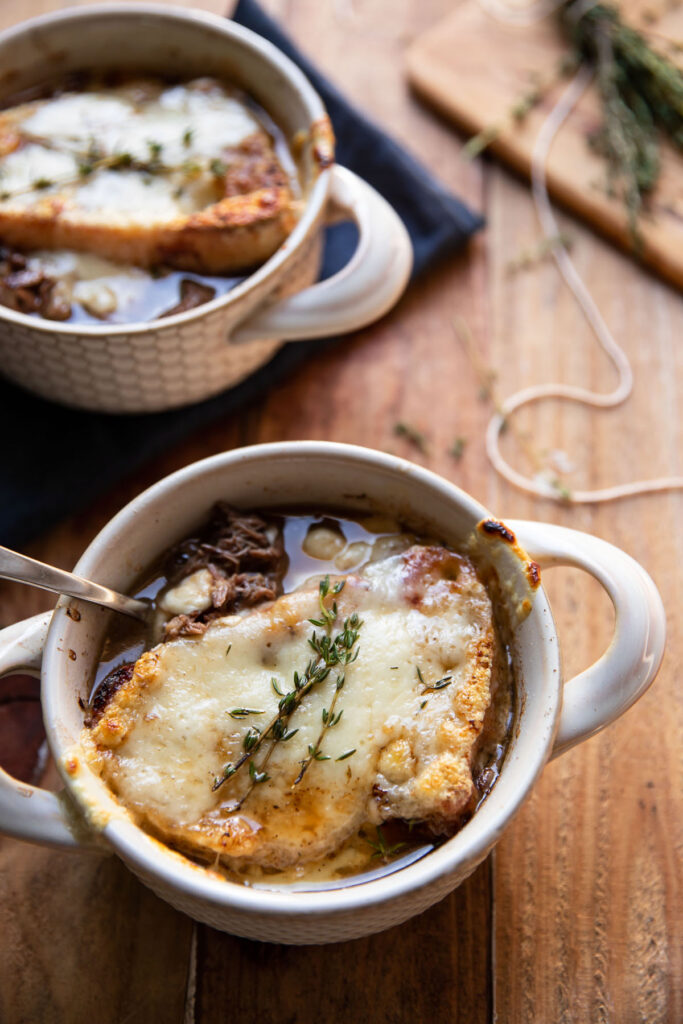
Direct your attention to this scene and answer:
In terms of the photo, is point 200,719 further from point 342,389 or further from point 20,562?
point 342,389

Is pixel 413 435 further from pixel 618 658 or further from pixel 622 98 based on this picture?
pixel 622 98

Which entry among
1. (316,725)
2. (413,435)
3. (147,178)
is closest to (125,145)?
(147,178)

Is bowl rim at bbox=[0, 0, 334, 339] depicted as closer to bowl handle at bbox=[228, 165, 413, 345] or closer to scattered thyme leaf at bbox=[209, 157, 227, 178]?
bowl handle at bbox=[228, 165, 413, 345]

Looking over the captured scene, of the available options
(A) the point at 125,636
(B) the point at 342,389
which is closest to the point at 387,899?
(A) the point at 125,636

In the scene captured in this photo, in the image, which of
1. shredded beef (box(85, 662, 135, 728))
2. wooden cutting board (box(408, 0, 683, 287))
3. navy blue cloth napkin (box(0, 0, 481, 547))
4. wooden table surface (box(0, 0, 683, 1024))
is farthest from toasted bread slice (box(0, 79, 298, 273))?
shredded beef (box(85, 662, 135, 728))

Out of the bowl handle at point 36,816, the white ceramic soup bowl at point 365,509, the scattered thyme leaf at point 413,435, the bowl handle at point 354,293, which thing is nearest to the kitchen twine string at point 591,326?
the scattered thyme leaf at point 413,435

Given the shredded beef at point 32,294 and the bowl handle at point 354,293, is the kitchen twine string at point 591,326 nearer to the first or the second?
the bowl handle at point 354,293
